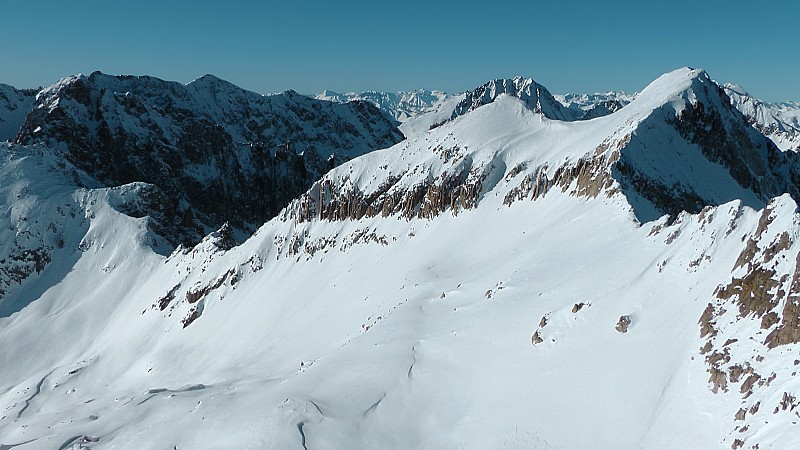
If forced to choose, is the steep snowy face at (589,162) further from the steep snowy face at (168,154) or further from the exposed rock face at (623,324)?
the steep snowy face at (168,154)

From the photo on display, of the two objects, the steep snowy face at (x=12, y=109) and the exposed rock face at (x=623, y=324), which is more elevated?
the steep snowy face at (x=12, y=109)

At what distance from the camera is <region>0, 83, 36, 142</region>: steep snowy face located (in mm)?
179000

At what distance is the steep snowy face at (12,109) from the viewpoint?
17900 cm

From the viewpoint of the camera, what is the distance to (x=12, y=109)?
186 metres

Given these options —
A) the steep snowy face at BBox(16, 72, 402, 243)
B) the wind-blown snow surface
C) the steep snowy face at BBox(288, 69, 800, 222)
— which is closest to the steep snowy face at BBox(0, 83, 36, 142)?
the steep snowy face at BBox(16, 72, 402, 243)

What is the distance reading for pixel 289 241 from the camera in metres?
75.8

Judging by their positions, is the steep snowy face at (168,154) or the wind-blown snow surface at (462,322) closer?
the wind-blown snow surface at (462,322)

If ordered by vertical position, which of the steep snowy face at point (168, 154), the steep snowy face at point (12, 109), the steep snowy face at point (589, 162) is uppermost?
the steep snowy face at point (12, 109)

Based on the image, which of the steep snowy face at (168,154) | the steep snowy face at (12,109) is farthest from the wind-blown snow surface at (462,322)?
the steep snowy face at (12,109)

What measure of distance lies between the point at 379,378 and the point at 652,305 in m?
14.7

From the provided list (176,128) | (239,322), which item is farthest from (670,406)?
(176,128)

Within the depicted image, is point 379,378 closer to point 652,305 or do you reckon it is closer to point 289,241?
point 652,305

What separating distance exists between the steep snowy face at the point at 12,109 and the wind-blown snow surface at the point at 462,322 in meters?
125

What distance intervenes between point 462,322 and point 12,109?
215 m
